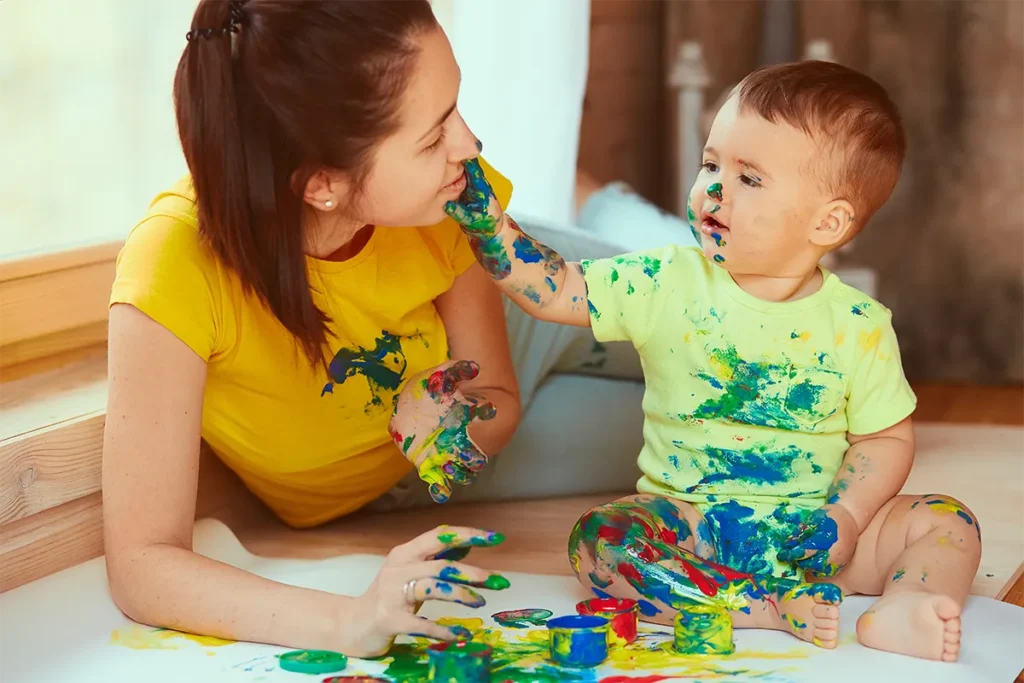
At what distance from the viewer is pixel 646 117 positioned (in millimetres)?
3016

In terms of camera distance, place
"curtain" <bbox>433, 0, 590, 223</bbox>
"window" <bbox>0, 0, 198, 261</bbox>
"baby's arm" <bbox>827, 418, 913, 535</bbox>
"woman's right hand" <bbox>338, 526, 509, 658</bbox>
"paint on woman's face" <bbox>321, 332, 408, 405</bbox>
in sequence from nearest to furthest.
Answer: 1. "woman's right hand" <bbox>338, 526, 509, 658</bbox>
2. "baby's arm" <bbox>827, 418, 913, 535</bbox>
3. "paint on woman's face" <bbox>321, 332, 408, 405</bbox>
4. "window" <bbox>0, 0, 198, 261</bbox>
5. "curtain" <bbox>433, 0, 590, 223</bbox>

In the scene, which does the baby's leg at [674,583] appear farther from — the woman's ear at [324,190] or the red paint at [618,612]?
the woman's ear at [324,190]

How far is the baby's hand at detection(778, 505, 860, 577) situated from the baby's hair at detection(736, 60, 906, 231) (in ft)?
1.12

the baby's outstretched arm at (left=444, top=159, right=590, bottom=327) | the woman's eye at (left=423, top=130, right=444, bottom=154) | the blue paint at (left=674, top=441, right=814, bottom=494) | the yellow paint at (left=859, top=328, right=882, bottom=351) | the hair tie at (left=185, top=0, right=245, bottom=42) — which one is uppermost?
the hair tie at (left=185, top=0, right=245, bottom=42)

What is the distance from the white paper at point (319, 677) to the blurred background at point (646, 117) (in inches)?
22.2

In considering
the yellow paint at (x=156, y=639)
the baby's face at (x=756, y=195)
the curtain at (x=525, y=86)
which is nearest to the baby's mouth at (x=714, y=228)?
the baby's face at (x=756, y=195)

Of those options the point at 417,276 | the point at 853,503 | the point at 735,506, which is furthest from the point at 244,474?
the point at 853,503

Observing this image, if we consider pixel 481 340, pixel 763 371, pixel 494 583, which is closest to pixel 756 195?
pixel 763 371

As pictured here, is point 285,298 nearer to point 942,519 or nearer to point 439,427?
point 439,427

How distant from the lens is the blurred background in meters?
1.77

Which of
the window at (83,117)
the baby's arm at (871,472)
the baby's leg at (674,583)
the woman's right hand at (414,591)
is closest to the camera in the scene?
the woman's right hand at (414,591)

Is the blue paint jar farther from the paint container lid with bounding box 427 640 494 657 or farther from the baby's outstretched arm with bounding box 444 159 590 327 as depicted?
the baby's outstretched arm with bounding box 444 159 590 327

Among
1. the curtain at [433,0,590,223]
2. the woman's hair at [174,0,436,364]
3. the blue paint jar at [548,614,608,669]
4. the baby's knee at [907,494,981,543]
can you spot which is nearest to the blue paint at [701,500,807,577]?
the baby's knee at [907,494,981,543]

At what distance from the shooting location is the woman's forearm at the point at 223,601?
47.7 inches
